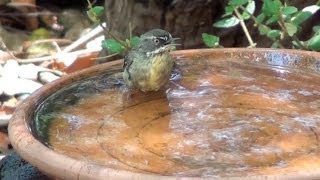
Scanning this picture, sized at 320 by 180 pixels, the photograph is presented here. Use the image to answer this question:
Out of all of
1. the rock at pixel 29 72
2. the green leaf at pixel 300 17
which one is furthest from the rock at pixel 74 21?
the green leaf at pixel 300 17

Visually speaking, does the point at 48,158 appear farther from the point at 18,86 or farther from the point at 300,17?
the point at 18,86

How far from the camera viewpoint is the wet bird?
2.80 meters

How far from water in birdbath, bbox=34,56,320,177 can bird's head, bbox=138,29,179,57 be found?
0.12 metres

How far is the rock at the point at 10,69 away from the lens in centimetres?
475

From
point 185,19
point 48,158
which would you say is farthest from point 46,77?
point 48,158

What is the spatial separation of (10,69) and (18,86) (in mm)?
316

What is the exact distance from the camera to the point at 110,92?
2.73 m

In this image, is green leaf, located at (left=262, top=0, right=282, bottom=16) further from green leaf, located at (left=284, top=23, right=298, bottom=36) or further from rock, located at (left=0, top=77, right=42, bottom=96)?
rock, located at (left=0, top=77, right=42, bottom=96)

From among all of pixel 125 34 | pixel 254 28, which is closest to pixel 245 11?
pixel 254 28

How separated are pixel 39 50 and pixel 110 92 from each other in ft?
10.0

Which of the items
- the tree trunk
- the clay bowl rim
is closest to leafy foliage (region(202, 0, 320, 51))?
the tree trunk

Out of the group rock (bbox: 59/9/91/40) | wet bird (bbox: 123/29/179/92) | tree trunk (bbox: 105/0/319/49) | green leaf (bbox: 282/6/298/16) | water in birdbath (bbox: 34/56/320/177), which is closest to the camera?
water in birdbath (bbox: 34/56/320/177)

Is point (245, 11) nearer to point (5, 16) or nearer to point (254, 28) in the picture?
point (254, 28)

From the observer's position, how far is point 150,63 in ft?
9.38
